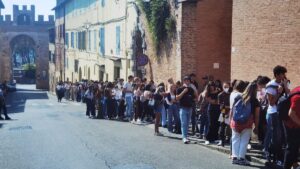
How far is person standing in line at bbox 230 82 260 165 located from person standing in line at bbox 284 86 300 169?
1.45 metres

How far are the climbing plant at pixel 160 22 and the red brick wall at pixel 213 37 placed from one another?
140 cm

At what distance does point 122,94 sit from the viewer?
20.0 m

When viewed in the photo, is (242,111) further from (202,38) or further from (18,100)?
(18,100)

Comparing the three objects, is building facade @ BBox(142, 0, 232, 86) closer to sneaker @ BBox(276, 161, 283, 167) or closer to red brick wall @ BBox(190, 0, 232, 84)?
red brick wall @ BBox(190, 0, 232, 84)

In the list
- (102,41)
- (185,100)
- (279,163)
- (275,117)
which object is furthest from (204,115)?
(102,41)

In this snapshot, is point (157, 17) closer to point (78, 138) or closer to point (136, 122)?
point (136, 122)

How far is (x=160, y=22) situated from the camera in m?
21.4

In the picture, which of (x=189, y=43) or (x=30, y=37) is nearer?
(x=189, y=43)

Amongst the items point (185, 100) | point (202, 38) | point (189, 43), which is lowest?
point (185, 100)

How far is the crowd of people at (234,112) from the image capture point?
870 centimetres

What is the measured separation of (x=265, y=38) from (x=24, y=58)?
8732cm

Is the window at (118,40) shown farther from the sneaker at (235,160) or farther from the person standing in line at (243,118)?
the sneaker at (235,160)

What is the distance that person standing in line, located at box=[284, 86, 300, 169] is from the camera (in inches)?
324

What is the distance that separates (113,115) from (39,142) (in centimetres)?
781
